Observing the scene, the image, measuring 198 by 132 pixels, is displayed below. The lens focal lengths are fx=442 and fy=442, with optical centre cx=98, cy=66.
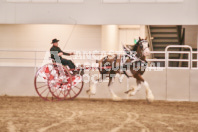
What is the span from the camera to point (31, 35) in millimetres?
19219

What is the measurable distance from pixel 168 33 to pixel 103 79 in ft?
24.2

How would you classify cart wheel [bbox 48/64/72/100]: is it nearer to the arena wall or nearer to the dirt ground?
the dirt ground

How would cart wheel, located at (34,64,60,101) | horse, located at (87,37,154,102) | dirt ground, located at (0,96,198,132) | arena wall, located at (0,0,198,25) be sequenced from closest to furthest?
dirt ground, located at (0,96,198,132)
horse, located at (87,37,154,102)
cart wheel, located at (34,64,60,101)
arena wall, located at (0,0,198,25)

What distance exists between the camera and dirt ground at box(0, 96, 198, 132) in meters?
8.32

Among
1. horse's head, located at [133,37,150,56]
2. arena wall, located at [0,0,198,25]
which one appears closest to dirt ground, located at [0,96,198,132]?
horse's head, located at [133,37,150,56]

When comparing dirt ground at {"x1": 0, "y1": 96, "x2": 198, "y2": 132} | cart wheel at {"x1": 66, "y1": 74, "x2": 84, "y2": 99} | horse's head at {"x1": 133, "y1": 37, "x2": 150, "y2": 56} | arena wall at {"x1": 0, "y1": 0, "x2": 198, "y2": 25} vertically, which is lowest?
dirt ground at {"x1": 0, "y1": 96, "x2": 198, "y2": 132}

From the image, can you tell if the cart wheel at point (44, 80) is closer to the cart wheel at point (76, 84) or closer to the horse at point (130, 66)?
the cart wheel at point (76, 84)

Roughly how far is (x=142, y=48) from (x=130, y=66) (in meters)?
0.68

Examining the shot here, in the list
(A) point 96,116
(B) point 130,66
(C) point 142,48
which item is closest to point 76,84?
(B) point 130,66

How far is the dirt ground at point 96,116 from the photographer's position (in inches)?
328

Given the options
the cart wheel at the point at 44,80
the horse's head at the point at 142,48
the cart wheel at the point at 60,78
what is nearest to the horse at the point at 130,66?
the horse's head at the point at 142,48

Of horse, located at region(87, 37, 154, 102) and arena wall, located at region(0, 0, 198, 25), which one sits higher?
arena wall, located at region(0, 0, 198, 25)

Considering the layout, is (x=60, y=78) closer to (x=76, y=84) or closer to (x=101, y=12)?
(x=76, y=84)

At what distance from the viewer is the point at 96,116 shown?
9.90 meters
